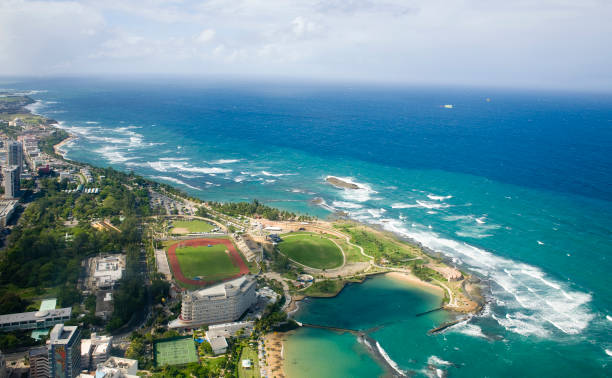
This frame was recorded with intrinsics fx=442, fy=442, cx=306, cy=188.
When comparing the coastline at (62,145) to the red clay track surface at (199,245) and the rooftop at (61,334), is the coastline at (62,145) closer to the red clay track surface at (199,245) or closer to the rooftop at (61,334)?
the red clay track surface at (199,245)

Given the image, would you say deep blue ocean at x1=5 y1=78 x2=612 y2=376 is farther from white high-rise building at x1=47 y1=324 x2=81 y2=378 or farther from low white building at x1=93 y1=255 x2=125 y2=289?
low white building at x1=93 y1=255 x2=125 y2=289

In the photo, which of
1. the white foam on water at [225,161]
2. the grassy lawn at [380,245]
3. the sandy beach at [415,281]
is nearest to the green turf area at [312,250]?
the grassy lawn at [380,245]

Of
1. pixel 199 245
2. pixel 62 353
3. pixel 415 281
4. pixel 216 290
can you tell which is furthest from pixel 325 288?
pixel 62 353

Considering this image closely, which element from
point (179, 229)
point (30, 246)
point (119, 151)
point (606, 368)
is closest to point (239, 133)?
point (119, 151)

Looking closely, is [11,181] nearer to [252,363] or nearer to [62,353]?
[62,353]

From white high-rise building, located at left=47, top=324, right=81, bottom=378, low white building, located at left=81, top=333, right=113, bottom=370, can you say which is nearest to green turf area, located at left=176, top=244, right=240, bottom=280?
low white building, located at left=81, top=333, right=113, bottom=370

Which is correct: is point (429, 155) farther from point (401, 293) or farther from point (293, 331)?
point (293, 331)
